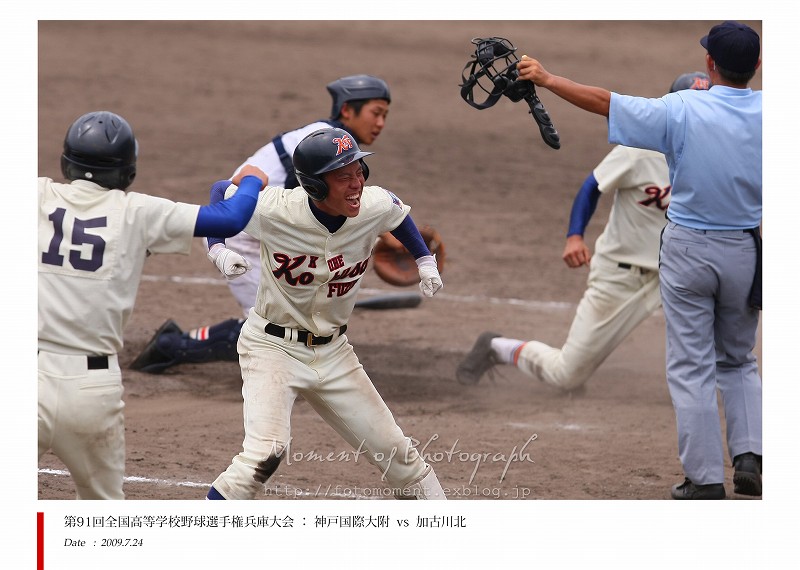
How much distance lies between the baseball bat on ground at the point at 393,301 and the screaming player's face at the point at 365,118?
94.6 inches

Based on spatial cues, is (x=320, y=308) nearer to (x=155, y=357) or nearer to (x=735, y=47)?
(x=735, y=47)

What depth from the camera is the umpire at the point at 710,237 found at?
5.50 meters

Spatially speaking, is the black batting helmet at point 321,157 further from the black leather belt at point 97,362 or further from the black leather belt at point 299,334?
the black leather belt at point 97,362

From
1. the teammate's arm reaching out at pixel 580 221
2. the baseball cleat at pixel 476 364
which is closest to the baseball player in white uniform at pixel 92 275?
the teammate's arm reaching out at pixel 580 221

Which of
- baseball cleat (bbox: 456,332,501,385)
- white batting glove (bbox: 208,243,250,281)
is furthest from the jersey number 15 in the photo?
baseball cleat (bbox: 456,332,501,385)

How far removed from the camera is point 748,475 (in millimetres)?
5812

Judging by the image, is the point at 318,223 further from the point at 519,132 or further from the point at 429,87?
the point at 429,87

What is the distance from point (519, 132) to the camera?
1557cm

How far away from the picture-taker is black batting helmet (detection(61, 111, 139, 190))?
15.2 feet

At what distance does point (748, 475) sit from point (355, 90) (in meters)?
3.29

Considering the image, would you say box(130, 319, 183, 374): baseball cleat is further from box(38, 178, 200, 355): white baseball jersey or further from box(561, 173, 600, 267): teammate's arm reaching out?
box(38, 178, 200, 355): white baseball jersey

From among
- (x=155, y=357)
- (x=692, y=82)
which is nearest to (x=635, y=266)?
(x=692, y=82)

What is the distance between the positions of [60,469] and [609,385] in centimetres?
373

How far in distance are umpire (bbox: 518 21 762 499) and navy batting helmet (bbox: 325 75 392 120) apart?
2.30 m
